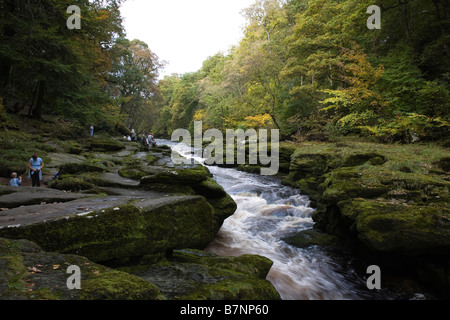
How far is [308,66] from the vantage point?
16.8 metres

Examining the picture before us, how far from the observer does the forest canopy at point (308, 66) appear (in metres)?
11.5

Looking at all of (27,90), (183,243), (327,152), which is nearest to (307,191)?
(327,152)

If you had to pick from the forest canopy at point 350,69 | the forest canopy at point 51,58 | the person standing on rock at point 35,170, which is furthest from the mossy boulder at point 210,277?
the forest canopy at point 51,58

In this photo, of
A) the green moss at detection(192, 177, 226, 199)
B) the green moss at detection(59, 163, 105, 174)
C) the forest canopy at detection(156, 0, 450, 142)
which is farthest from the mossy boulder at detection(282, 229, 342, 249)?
the green moss at detection(59, 163, 105, 174)

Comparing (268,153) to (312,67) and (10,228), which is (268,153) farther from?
(10,228)

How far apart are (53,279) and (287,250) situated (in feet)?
18.2

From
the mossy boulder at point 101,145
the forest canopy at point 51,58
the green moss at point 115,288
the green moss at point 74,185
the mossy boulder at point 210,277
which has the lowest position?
the mossy boulder at point 210,277

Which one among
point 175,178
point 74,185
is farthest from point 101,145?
point 175,178

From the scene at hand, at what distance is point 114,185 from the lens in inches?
285

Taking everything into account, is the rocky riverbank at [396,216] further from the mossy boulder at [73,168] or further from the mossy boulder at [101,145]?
the mossy boulder at [101,145]

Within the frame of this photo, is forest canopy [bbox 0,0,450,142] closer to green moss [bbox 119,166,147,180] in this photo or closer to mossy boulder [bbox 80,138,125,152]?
mossy boulder [bbox 80,138,125,152]

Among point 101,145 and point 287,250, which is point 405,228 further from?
point 101,145

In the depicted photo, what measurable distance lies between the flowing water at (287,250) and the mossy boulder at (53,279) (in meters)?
3.37
